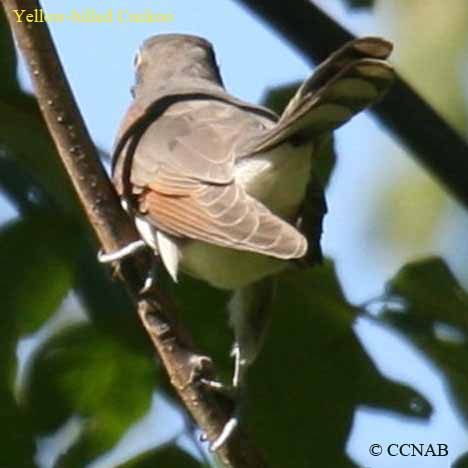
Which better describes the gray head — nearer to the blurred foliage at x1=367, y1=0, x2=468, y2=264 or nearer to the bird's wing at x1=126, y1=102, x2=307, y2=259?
the bird's wing at x1=126, y1=102, x2=307, y2=259

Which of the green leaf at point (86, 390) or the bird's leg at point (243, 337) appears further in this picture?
the bird's leg at point (243, 337)

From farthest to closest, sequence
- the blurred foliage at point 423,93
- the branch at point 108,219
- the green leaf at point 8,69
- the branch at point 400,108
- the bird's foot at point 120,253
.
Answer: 1. the blurred foliage at point 423,93
2. the branch at point 400,108
3. the green leaf at point 8,69
4. the bird's foot at point 120,253
5. the branch at point 108,219

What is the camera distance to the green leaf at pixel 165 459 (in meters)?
3.02

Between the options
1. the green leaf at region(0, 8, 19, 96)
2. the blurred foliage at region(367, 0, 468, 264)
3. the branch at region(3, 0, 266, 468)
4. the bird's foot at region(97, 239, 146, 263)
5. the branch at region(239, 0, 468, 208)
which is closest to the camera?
the branch at region(3, 0, 266, 468)

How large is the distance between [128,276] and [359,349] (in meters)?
0.47

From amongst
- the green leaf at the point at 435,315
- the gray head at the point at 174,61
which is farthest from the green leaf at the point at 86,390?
the gray head at the point at 174,61

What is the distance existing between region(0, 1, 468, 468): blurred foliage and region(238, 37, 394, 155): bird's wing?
316 millimetres

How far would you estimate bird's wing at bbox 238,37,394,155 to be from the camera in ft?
9.54

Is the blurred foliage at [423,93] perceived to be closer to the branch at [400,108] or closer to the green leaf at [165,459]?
the branch at [400,108]

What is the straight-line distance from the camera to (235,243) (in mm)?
3068

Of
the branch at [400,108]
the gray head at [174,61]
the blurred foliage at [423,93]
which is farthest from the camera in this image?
the blurred foliage at [423,93]

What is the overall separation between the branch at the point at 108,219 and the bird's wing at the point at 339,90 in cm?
39

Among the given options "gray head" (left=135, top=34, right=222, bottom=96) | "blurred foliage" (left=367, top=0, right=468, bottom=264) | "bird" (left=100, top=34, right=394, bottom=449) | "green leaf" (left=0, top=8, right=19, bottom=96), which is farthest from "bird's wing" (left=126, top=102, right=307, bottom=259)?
"blurred foliage" (left=367, top=0, right=468, bottom=264)

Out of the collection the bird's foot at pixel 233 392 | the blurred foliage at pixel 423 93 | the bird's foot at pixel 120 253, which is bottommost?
the blurred foliage at pixel 423 93
